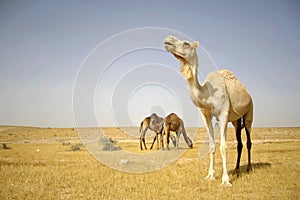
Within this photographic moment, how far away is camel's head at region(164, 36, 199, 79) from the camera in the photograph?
260 inches

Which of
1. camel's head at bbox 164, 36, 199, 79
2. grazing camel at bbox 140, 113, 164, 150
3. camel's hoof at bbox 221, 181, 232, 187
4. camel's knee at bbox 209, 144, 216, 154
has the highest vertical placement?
camel's head at bbox 164, 36, 199, 79

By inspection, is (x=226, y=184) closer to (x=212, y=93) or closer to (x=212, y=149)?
(x=212, y=149)

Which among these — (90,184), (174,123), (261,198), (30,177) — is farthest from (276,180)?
(174,123)

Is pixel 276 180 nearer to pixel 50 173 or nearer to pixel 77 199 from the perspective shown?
pixel 77 199

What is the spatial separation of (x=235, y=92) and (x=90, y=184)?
4850 millimetres

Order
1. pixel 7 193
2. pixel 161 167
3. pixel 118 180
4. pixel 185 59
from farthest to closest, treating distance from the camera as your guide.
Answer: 1. pixel 161 167
2. pixel 118 180
3. pixel 185 59
4. pixel 7 193

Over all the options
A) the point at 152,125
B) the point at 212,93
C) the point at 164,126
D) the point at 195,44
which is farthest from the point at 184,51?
the point at 152,125

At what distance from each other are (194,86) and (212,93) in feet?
2.29

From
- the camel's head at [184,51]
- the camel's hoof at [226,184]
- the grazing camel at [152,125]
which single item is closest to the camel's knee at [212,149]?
the camel's hoof at [226,184]

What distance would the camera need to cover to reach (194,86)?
695cm

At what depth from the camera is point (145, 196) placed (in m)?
6.04

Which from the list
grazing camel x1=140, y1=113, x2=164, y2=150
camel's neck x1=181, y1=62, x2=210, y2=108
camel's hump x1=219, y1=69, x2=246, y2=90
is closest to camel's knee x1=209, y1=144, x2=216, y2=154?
camel's neck x1=181, y1=62, x2=210, y2=108

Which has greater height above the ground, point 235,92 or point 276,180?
point 235,92

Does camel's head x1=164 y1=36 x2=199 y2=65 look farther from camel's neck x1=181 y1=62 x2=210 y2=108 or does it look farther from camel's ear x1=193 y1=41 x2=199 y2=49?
camel's neck x1=181 y1=62 x2=210 y2=108
